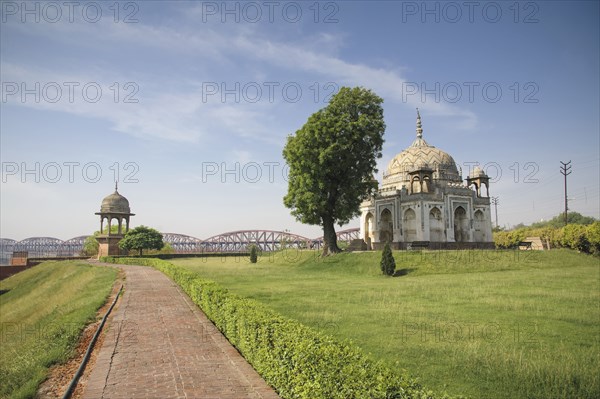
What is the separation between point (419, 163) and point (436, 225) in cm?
1057

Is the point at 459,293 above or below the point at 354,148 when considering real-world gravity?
below

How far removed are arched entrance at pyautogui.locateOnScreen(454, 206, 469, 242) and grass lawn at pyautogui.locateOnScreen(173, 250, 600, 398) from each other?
20067 millimetres

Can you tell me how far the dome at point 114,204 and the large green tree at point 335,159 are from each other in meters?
35.5

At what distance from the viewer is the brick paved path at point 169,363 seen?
24.7 feet

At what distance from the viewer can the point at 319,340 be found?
690 centimetres

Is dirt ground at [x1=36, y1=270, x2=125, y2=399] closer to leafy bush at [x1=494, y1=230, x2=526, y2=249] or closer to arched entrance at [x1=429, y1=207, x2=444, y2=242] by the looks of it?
arched entrance at [x1=429, y1=207, x2=444, y2=242]

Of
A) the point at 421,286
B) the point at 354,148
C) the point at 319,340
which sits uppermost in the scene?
the point at 354,148

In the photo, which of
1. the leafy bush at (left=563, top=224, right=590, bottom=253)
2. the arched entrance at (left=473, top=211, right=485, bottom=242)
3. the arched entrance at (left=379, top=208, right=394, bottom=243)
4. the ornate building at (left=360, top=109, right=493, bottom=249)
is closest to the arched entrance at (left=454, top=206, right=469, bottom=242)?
the ornate building at (left=360, top=109, right=493, bottom=249)

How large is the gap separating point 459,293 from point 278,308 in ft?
30.5

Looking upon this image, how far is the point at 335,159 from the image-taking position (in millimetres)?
36750

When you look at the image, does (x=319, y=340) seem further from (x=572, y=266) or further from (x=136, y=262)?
(x=136, y=262)

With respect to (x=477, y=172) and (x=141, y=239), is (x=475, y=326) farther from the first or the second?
(x=141, y=239)

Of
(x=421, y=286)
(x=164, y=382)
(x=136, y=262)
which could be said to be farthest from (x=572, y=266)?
(x=136, y=262)

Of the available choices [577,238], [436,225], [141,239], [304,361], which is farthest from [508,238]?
[304,361]
